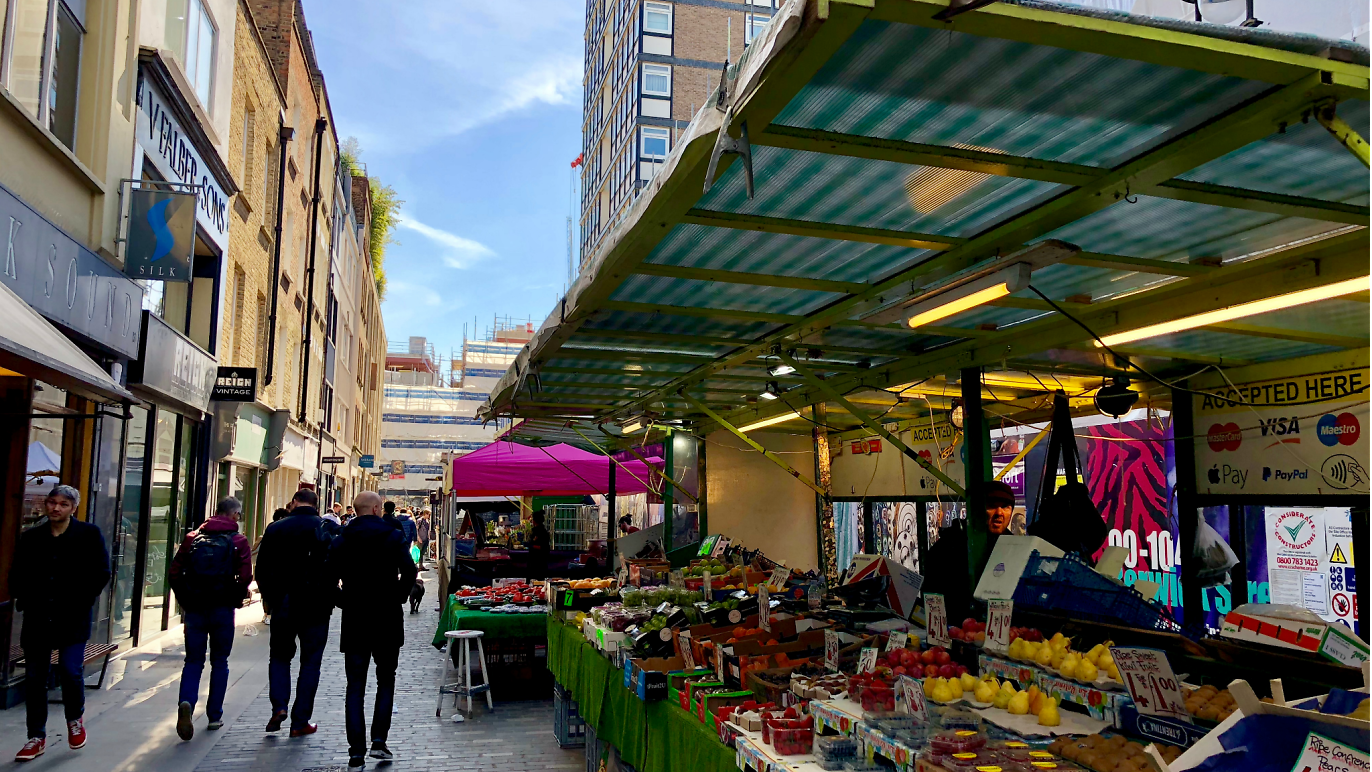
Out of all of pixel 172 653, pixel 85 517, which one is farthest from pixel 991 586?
pixel 172 653

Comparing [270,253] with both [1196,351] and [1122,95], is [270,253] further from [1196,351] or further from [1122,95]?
[1122,95]

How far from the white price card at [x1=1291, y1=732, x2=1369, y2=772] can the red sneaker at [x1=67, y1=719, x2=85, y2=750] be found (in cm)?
793

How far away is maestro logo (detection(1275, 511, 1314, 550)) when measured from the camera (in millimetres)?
9133

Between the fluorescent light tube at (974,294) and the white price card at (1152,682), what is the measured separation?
63.9 inches

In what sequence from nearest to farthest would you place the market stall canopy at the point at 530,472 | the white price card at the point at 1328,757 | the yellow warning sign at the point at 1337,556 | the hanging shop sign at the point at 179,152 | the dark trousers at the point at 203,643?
1. the white price card at the point at 1328,757
2. the dark trousers at the point at 203,643
3. the yellow warning sign at the point at 1337,556
4. the hanging shop sign at the point at 179,152
5. the market stall canopy at the point at 530,472

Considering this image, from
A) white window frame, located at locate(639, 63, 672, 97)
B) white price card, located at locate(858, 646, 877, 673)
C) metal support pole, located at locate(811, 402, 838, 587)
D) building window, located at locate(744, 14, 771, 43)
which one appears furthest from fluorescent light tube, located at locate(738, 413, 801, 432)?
building window, located at locate(744, 14, 771, 43)

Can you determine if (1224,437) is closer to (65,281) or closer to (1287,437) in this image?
(1287,437)

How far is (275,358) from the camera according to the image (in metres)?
19.8

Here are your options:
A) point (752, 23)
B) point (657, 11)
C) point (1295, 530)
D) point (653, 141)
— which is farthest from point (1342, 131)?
point (752, 23)

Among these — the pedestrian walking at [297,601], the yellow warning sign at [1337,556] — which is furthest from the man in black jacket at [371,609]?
the yellow warning sign at [1337,556]

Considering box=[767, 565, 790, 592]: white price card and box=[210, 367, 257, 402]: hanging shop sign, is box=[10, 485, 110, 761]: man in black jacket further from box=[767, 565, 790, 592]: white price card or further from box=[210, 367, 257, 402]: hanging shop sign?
box=[210, 367, 257, 402]: hanging shop sign

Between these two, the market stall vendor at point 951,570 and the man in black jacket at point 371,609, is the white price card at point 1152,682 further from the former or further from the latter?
the man in black jacket at point 371,609

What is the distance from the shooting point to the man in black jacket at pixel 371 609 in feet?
23.0

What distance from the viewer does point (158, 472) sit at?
1268 centimetres
